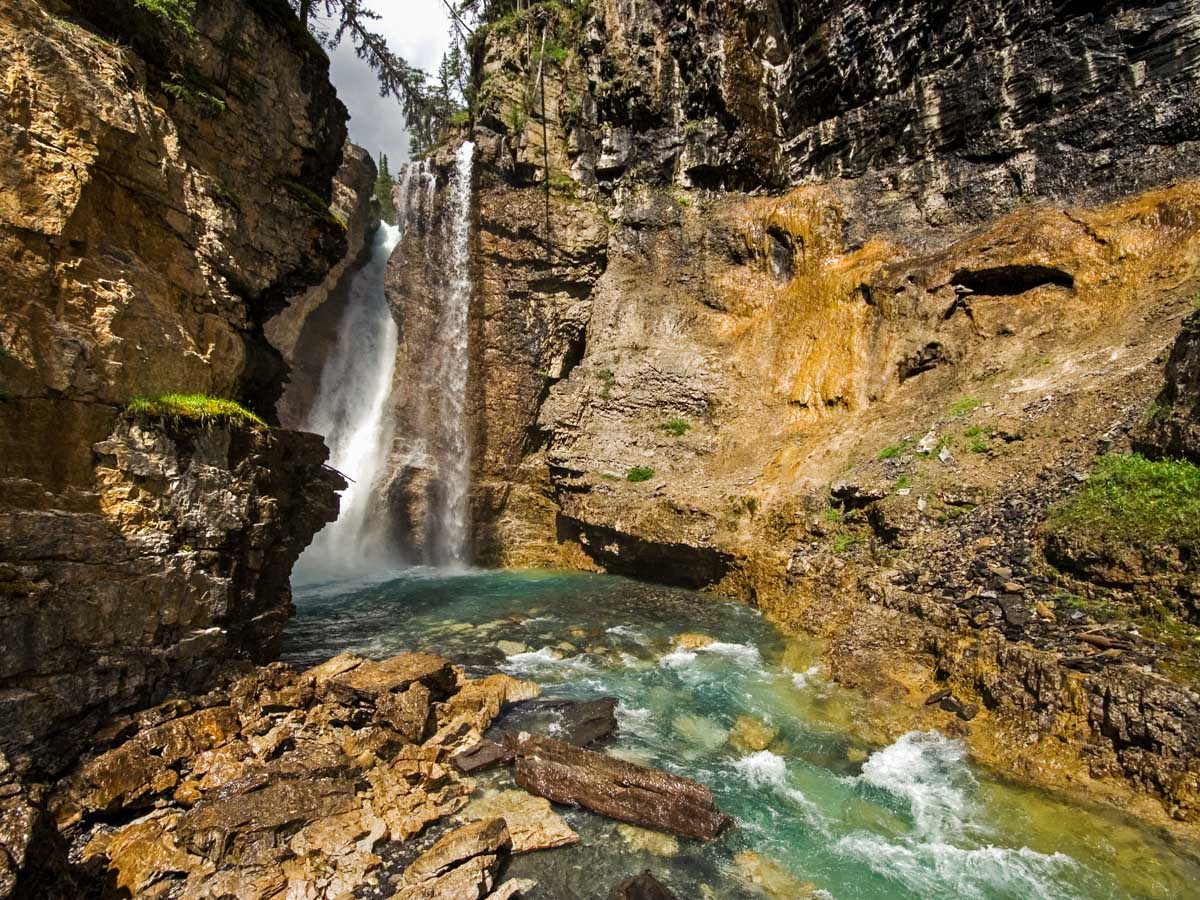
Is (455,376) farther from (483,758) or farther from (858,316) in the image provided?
(483,758)

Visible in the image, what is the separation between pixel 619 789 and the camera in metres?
6.17

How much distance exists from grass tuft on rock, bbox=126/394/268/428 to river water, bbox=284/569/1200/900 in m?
4.48

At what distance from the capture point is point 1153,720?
5.64 meters

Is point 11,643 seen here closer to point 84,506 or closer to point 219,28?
point 84,506

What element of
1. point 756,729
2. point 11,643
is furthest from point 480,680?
point 11,643

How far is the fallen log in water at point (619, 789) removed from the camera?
580cm

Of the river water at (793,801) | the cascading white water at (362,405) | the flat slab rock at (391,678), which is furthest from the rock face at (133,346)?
the cascading white water at (362,405)

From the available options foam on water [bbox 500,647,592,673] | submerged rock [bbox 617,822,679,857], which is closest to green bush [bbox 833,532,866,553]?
foam on water [bbox 500,647,592,673]

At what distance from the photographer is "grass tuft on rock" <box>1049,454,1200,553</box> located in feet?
24.3

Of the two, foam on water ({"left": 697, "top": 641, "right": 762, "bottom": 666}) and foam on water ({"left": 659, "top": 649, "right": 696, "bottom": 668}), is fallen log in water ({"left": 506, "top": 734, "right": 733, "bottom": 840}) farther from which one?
foam on water ({"left": 697, "top": 641, "right": 762, "bottom": 666})

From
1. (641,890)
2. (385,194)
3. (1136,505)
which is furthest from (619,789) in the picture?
(385,194)

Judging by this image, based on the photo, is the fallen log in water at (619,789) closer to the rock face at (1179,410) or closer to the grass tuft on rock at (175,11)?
the rock face at (1179,410)

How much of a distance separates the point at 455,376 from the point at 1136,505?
795 inches

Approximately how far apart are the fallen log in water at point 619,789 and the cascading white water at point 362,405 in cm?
1312
